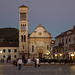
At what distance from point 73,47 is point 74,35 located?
3.14 m

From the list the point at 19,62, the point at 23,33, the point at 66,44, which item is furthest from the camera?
the point at 23,33

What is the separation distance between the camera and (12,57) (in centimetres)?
9488

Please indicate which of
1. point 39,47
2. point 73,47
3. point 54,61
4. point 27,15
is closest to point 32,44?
point 39,47

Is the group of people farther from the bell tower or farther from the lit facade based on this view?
the bell tower

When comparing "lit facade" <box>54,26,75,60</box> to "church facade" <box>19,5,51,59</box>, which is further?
"church facade" <box>19,5,51,59</box>

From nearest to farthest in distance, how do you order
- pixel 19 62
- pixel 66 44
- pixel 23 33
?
pixel 19 62 → pixel 66 44 → pixel 23 33

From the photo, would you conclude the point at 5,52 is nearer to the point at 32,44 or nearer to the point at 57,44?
the point at 32,44

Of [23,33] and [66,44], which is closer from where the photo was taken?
[66,44]

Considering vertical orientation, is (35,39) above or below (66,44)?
above

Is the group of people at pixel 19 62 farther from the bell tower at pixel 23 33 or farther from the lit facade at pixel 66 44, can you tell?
the bell tower at pixel 23 33

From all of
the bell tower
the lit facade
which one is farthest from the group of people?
the bell tower

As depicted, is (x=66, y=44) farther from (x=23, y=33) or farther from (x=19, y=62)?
(x=19, y=62)

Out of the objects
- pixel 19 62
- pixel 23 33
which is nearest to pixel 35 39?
pixel 23 33

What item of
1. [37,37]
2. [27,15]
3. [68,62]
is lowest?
[68,62]
